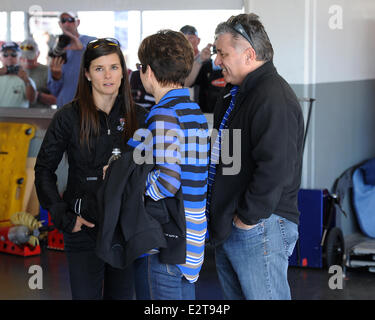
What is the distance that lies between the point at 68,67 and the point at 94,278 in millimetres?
4202

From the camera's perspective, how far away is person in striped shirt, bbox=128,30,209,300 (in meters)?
2.00

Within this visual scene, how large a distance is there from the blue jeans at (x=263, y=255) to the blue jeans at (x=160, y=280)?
0.77 feet

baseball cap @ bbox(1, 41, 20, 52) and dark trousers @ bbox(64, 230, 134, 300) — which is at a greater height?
baseball cap @ bbox(1, 41, 20, 52)

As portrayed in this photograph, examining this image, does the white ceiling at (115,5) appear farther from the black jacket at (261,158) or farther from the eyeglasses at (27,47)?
the black jacket at (261,158)

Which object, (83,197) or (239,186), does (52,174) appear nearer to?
(83,197)

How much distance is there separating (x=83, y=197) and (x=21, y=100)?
446cm

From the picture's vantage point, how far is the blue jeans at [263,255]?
2.15m

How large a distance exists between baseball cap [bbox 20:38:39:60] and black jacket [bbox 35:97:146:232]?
14.7 feet

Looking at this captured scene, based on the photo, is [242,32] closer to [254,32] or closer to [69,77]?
[254,32]

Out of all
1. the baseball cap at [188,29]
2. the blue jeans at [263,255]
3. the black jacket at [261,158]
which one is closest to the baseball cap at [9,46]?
the baseball cap at [188,29]

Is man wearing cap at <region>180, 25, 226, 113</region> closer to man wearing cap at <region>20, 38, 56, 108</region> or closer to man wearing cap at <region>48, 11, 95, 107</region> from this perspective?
man wearing cap at <region>48, 11, 95, 107</region>

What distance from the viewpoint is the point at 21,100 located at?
6582 millimetres

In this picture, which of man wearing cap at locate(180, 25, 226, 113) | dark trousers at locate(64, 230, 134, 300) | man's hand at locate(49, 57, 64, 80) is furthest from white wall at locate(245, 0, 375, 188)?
dark trousers at locate(64, 230, 134, 300)
